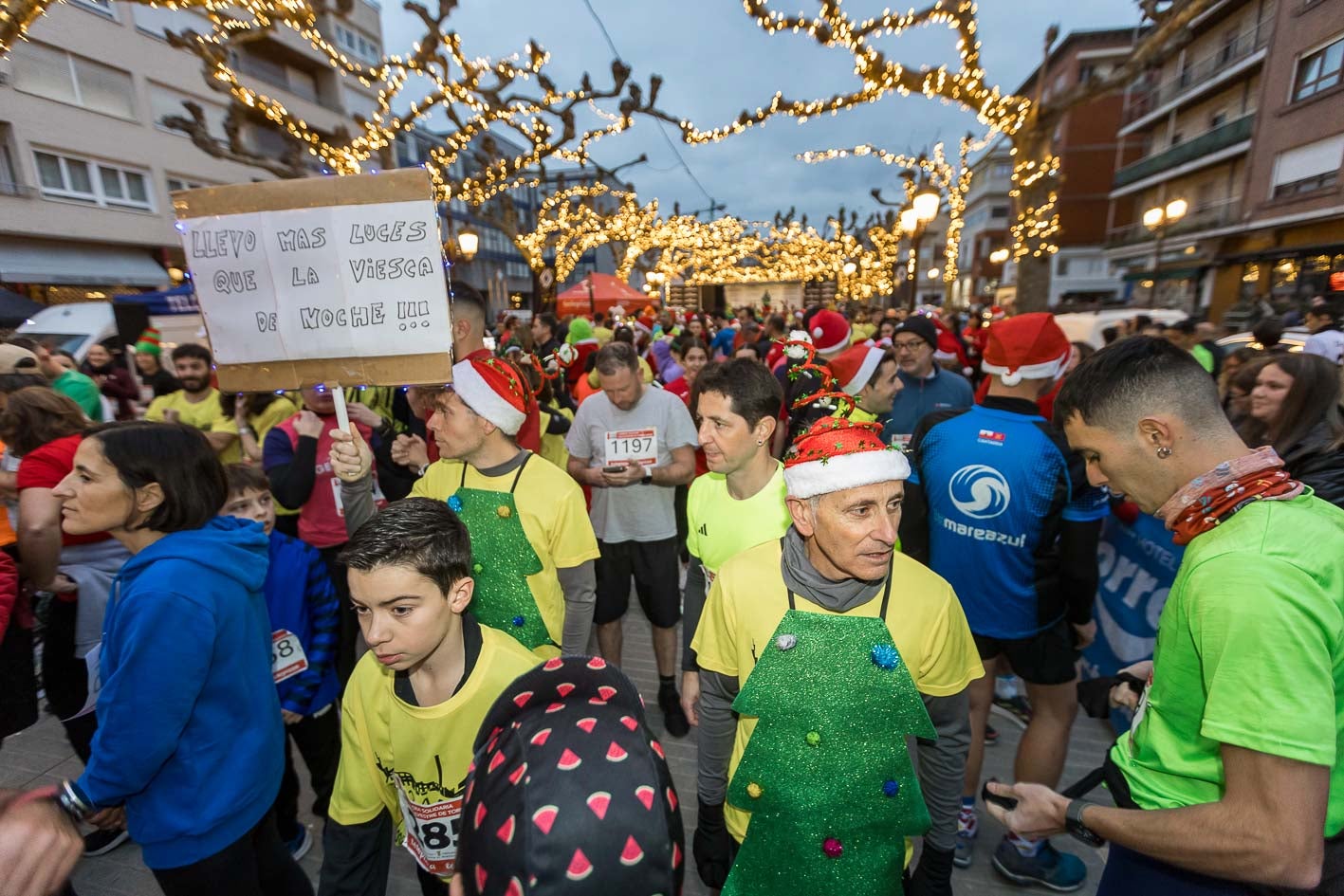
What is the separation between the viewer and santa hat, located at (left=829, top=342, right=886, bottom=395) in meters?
4.45

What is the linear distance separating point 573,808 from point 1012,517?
2.47 metres

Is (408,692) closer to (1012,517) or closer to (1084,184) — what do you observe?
(1012,517)

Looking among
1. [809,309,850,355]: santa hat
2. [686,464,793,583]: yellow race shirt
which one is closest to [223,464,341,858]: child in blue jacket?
[686,464,793,583]: yellow race shirt

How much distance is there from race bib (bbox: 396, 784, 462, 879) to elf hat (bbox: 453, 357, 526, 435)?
1.47 metres

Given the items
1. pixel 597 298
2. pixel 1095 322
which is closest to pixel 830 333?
pixel 1095 322

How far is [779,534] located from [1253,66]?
1387 inches

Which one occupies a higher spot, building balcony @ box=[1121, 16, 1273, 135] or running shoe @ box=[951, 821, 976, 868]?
building balcony @ box=[1121, 16, 1273, 135]

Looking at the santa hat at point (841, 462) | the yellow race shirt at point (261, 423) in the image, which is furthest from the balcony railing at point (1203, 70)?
the yellow race shirt at point (261, 423)

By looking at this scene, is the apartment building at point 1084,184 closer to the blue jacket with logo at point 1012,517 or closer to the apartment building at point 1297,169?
the apartment building at point 1297,169

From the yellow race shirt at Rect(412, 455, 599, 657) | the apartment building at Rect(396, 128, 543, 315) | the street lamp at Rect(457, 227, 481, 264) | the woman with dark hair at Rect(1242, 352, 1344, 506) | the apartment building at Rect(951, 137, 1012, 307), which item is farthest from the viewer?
the apartment building at Rect(951, 137, 1012, 307)

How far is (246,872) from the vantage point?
6.40ft

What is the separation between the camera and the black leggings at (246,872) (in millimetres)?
1871

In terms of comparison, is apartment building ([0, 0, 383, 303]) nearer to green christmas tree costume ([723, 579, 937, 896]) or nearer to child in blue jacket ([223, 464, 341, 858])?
child in blue jacket ([223, 464, 341, 858])

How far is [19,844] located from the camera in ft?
3.30
